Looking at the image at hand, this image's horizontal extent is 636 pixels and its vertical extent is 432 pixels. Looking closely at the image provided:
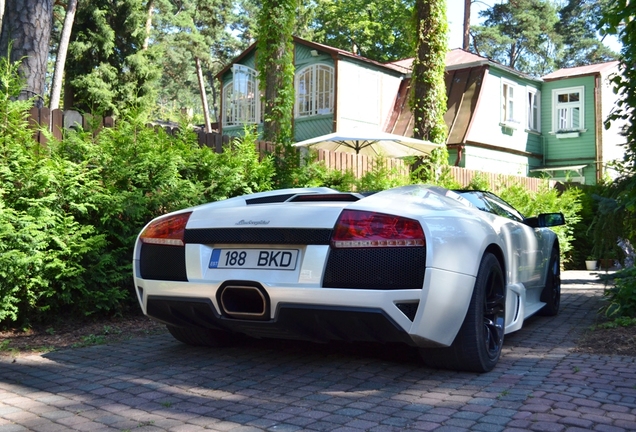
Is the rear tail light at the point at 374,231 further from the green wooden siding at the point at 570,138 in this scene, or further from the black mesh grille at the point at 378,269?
the green wooden siding at the point at 570,138

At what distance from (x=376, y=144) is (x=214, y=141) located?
18.6 feet

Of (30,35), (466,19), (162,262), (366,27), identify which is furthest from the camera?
(366,27)

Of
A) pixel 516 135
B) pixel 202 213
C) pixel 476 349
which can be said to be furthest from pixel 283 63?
pixel 516 135

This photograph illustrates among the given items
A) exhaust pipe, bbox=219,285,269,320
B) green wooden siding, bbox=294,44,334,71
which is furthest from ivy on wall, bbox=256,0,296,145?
green wooden siding, bbox=294,44,334,71

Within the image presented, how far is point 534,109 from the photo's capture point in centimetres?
2805

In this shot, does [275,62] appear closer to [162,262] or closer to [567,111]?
[162,262]

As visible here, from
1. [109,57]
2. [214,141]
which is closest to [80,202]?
[214,141]

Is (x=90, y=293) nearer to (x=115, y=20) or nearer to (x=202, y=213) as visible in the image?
(x=202, y=213)

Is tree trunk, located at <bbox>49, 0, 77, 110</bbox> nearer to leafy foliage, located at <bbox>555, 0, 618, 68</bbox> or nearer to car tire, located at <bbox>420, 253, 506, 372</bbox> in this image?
car tire, located at <bbox>420, 253, 506, 372</bbox>

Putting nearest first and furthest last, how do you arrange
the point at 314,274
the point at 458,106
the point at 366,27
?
the point at 314,274, the point at 458,106, the point at 366,27

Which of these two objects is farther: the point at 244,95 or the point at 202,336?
the point at 244,95

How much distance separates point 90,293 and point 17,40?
4865mm

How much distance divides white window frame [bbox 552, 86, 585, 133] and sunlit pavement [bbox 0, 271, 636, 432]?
24.6 meters

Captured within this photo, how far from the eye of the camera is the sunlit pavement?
3.11 metres
